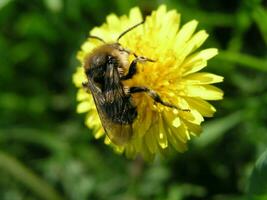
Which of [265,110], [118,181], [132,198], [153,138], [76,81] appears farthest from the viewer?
[118,181]

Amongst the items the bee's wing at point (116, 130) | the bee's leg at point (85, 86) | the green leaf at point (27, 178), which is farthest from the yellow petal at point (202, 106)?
the green leaf at point (27, 178)

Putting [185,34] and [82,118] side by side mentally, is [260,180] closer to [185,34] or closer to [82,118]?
[185,34]

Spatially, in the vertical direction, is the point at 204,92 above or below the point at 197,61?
below

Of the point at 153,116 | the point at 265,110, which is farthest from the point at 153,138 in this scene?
the point at 265,110

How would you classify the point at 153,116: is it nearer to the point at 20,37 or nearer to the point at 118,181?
the point at 118,181

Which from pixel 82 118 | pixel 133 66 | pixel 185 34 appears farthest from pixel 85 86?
pixel 82 118

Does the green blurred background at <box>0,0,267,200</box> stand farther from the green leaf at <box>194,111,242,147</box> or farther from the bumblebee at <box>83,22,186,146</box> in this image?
the bumblebee at <box>83,22,186,146</box>

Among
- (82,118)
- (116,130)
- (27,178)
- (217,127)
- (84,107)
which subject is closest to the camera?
(116,130)
